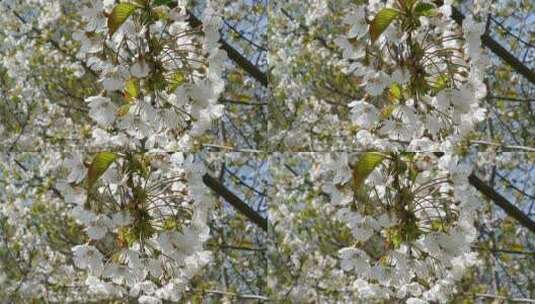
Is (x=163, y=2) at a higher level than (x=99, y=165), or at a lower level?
higher

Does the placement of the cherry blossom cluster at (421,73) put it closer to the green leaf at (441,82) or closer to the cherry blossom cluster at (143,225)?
the green leaf at (441,82)

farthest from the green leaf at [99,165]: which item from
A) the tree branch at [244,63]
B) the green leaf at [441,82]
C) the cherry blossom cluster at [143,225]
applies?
the green leaf at [441,82]

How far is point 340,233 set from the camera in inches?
89.4

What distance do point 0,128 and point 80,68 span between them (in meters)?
0.40

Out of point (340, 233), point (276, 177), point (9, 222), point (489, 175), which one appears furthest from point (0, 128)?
point (489, 175)

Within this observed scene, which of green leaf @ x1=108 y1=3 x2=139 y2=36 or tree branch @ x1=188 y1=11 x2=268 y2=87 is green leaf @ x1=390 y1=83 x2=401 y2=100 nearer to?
tree branch @ x1=188 y1=11 x2=268 y2=87

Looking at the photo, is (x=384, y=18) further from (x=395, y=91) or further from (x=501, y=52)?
(x=501, y=52)

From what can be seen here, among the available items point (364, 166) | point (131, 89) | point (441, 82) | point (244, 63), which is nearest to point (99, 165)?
point (131, 89)

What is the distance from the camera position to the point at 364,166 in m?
2.26

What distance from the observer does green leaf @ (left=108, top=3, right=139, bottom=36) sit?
2.28m

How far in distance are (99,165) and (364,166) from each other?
0.79m

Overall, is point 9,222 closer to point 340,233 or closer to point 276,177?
point 276,177

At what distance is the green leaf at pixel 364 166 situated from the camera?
7.37 feet

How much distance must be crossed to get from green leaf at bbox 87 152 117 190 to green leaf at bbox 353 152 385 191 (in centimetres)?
75
